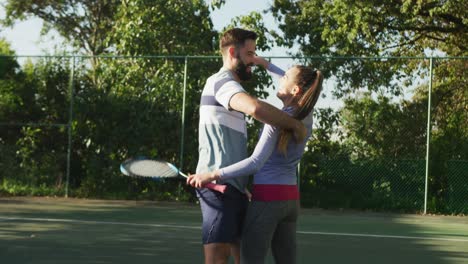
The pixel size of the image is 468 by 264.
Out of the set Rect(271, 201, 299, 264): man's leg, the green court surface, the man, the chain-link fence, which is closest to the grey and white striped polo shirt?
the man

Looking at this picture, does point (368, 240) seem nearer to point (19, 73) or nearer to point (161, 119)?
point (161, 119)

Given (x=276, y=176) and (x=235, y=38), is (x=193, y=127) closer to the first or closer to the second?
(x=235, y=38)

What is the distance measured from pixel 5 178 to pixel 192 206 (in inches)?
134

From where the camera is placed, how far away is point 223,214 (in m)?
4.36

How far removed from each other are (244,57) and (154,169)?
72cm

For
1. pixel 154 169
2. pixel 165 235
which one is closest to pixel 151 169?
pixel 154 169

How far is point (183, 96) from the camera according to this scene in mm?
14312

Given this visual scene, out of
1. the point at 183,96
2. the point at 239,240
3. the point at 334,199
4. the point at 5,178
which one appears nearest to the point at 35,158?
the point at 5,178

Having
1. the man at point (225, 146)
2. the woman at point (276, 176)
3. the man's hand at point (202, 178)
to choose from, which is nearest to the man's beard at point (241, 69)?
the man at point (225, 146)

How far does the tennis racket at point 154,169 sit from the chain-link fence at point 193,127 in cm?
881

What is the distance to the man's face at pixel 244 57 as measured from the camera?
4.36 m

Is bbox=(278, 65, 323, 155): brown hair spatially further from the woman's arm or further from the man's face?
the man's face

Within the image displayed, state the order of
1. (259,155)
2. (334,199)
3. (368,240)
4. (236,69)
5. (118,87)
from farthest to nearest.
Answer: (118,87)
(334,199)
(368,240)
(236,69)
(259,155)

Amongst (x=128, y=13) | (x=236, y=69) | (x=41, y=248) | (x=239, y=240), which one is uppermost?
(x=128, y=13)
